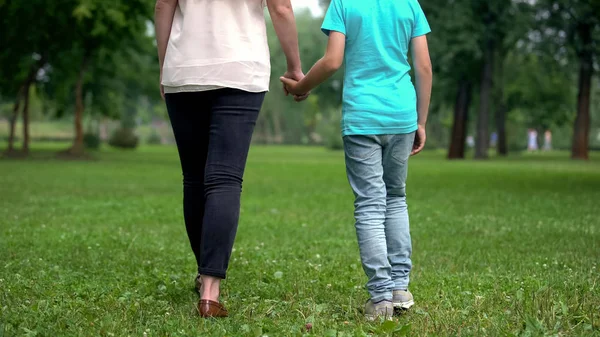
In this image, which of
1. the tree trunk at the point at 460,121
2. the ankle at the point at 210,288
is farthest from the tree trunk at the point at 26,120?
the ankle at the point at 210,288

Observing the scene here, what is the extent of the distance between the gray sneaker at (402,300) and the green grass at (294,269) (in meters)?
0.06

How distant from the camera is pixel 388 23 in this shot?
4602 mm

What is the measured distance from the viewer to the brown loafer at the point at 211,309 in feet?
14.6

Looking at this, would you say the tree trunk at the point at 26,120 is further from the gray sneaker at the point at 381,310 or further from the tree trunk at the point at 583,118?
the gray sneaker at the point at 381,310

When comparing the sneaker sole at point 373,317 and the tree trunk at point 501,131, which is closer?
the sneaker sole at point 373,317

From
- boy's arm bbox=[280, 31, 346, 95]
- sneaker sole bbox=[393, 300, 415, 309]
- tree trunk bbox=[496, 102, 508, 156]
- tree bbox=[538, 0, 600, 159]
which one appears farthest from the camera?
tree trunk bbox=[496, 102, 508, 156]

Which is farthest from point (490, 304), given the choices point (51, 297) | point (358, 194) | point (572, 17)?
point (572, 17)

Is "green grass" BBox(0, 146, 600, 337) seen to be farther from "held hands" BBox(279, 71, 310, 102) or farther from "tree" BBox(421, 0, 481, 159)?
"tree" BBox(421, 0, 481, 159)

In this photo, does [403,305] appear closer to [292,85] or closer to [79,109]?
[292,85]

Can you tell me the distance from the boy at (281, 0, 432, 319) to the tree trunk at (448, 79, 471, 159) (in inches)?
1570

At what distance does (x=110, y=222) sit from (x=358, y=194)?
262 inches

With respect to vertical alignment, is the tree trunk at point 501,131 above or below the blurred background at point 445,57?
below

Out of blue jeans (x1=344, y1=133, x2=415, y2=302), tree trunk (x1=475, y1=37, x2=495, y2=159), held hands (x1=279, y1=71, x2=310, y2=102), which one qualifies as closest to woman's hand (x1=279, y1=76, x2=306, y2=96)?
held hands (x1=279, y1=71, x2=310, y2=102)

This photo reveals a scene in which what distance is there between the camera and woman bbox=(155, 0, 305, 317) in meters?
4.59
